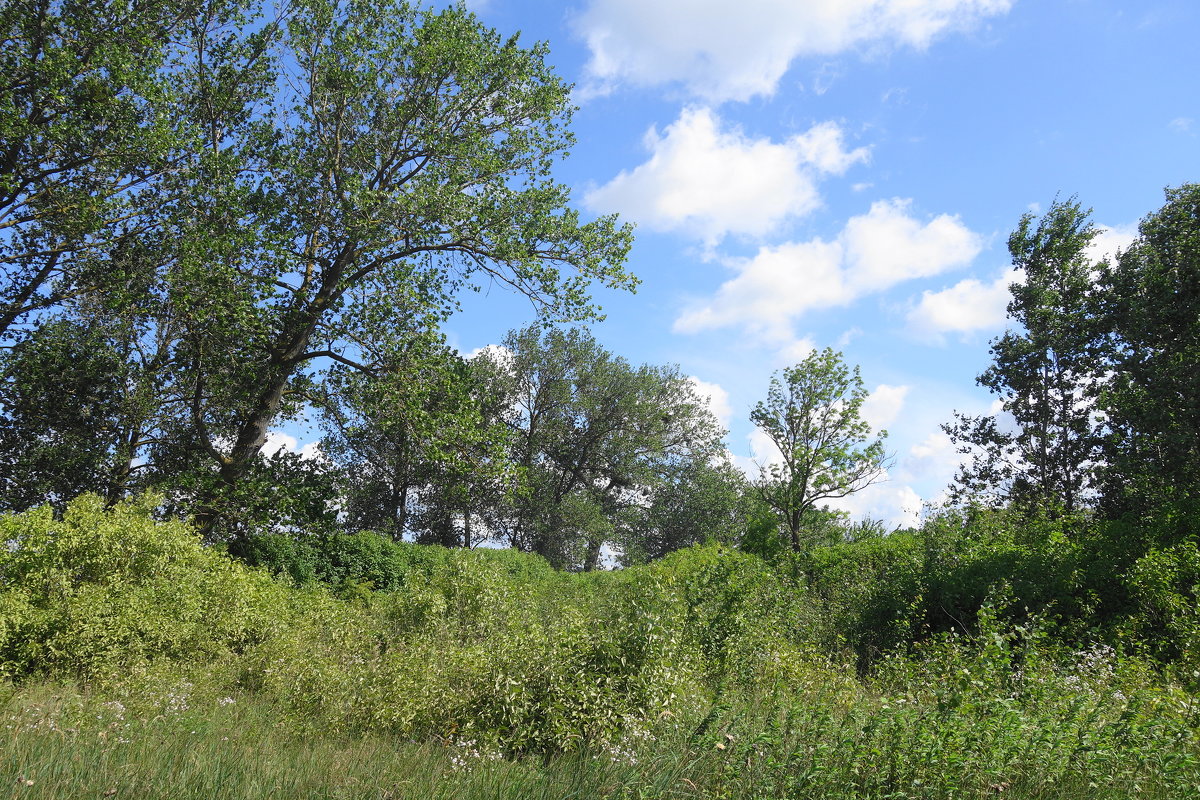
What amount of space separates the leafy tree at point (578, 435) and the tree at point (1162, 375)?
21250 millimetres

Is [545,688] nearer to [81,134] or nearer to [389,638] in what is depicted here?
[389,638]

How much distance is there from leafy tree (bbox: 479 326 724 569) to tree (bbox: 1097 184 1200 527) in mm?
21250

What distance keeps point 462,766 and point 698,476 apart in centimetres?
3303

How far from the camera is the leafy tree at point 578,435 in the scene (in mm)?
33344

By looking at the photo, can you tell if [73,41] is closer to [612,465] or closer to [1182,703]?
[1182,703]

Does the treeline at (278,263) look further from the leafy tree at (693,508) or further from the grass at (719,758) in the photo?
the leafy tree at (693,508)

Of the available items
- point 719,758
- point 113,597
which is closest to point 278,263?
point 113,597

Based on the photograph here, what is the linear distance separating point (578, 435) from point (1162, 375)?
25.5 metres

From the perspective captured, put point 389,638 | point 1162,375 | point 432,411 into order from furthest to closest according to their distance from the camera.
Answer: point 432,411, point 1162,375, point 389,638

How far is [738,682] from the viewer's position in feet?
23.0

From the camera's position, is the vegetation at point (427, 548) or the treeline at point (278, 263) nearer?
the vegetation at point (427, 548)

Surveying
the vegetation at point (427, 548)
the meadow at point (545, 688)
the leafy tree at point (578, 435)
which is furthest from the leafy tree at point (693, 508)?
the meadow at point (545, 688)

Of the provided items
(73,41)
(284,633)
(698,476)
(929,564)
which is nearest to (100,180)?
(73,41)

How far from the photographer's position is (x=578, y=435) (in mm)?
35094
